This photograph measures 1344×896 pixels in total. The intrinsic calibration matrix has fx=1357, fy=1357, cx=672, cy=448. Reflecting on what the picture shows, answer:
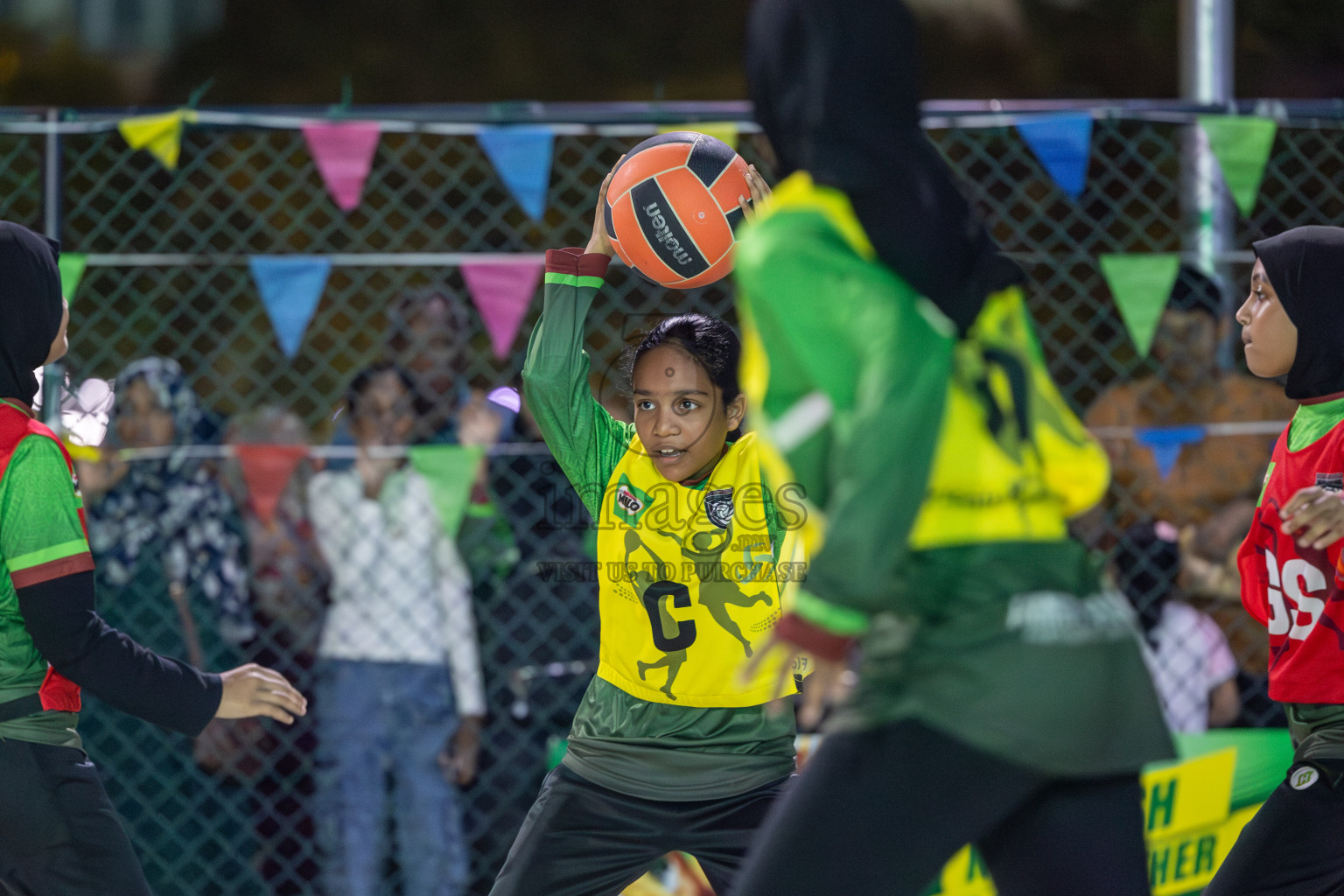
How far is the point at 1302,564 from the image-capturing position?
9.53 feet

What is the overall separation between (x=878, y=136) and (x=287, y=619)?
3270 millimetres

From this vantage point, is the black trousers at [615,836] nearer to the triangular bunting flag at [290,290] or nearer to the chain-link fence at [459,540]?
the chain-link fence at [459,540]

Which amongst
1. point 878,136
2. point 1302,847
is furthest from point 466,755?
point 878,136

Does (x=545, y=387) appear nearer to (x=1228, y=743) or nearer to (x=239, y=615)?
(x=239, y=615)

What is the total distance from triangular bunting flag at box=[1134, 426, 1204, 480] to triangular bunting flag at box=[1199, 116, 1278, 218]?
0.72 metres

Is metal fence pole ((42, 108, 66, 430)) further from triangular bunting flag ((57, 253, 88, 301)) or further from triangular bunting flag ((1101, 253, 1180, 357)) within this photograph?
triangular bunting flag ((1101, 253, 1180, 357))

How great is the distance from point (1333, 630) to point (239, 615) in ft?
10.6

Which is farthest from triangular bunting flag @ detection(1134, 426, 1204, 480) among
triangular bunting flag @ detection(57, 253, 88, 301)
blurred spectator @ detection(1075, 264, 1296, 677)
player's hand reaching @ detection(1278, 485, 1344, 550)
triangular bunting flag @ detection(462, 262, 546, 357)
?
triangular bunting flag @ detection(57, 253, 88, 301)

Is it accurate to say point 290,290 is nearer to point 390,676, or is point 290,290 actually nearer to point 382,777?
point 390,676

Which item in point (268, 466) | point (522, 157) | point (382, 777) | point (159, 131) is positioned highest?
point (159, 131)

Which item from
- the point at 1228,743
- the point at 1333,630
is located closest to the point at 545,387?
the point at 1333,630

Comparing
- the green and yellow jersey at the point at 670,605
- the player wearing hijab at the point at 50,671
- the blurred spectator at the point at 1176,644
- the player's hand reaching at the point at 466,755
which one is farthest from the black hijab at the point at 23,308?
the blurred spectator at the point at 1176,644

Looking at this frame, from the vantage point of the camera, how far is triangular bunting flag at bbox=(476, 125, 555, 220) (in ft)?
14.0

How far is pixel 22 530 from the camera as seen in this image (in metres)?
2.56
